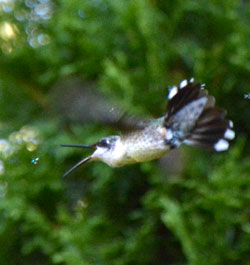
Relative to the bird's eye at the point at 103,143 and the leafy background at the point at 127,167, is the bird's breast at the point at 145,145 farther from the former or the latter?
the leafy background at the point at 127,167

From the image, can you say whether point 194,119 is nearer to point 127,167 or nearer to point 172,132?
point 172,132

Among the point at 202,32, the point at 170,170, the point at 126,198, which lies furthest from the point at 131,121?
the point at 202,32

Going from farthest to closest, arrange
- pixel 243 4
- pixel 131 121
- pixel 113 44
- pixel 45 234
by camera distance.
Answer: pixel 243 4, pixel 113 44, pixel 45 234, pixel 131 121

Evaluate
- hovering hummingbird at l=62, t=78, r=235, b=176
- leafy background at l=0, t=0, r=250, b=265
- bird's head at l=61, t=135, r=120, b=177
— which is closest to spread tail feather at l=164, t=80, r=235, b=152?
hovering hummingbird at l=62, t=78, r=235, b=176

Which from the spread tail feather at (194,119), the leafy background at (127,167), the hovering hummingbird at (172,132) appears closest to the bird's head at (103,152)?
the hovering hummingbird at (172,132)

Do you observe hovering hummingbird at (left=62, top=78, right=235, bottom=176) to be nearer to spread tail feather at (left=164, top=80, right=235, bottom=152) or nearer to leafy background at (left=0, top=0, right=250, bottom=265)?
spread tail feather at (left=164, top=80, right=235, bottom=152)

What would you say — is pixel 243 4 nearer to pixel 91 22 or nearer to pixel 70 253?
pixel 91 22
